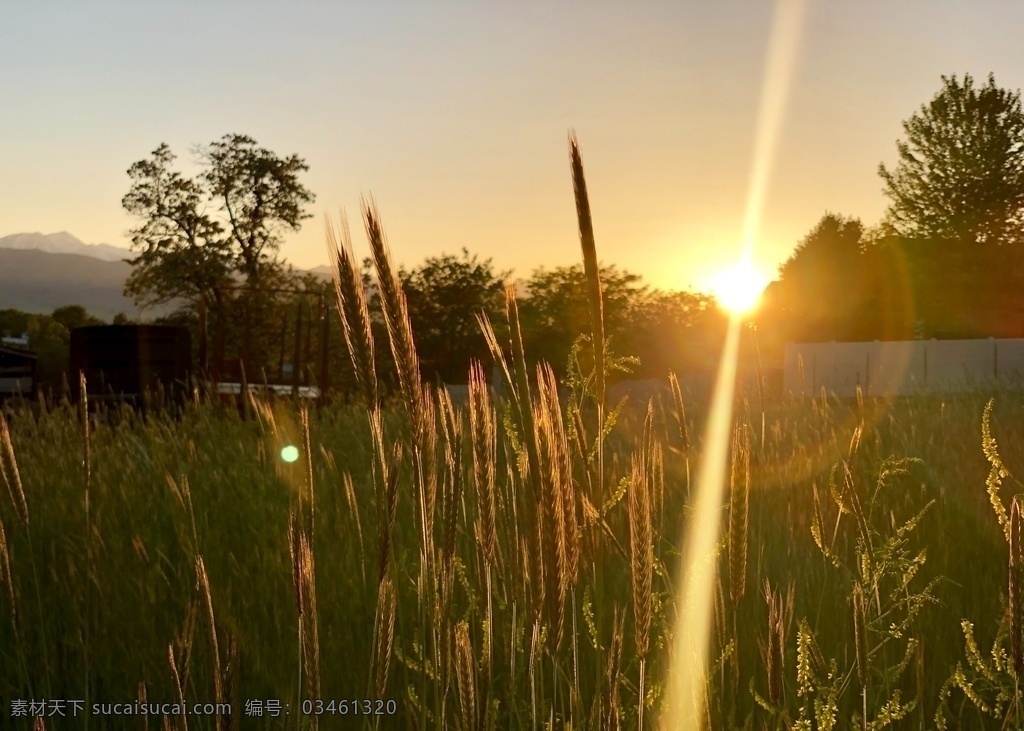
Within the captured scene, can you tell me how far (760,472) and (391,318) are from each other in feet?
15.7

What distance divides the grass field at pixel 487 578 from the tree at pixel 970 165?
117ft

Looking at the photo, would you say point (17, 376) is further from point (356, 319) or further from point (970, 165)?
point (970, 165)

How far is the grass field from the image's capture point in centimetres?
126

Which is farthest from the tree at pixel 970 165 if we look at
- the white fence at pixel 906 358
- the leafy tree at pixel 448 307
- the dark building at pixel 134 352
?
the dark building at pixel 134 352

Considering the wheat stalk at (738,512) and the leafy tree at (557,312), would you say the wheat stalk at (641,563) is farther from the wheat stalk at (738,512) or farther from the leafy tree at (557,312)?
the leafy tree at (557,312)

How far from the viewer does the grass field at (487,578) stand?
126cm

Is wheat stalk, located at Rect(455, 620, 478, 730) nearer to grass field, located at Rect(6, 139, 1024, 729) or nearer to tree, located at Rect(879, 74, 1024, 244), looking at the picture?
grass field, located at Rect(6, 139, 1024, 729)

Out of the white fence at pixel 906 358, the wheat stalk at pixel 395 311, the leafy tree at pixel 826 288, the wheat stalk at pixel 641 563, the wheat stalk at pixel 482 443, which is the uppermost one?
the leafy tree at pixel 826 288

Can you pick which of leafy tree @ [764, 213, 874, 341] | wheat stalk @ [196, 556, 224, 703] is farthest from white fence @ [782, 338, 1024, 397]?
wheat stalk @ [196, 556, 224, 703]

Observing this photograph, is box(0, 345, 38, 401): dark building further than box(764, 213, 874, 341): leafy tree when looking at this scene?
No

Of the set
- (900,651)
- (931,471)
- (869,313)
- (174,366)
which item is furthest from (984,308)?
(900,651)

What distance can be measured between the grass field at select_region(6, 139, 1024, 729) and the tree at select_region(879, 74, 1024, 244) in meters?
35.7

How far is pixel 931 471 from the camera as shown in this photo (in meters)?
5.30

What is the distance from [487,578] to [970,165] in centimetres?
4183
